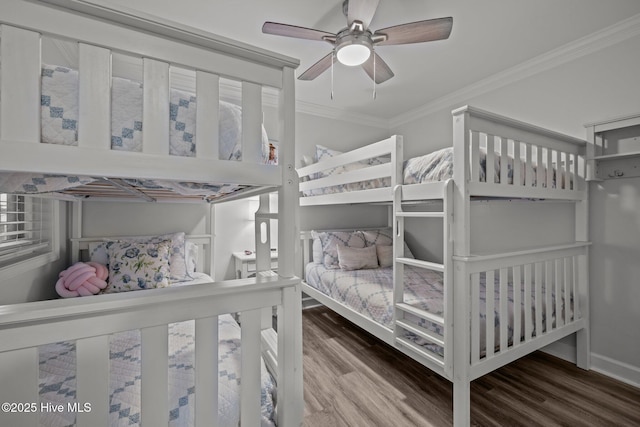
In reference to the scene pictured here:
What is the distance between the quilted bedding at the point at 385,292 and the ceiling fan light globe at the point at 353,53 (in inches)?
64.1

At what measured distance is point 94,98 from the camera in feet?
2.21

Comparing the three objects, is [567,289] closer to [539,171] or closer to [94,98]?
[539,171]

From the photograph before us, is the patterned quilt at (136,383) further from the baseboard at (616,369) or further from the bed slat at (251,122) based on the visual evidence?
the baseboard at (616,369)

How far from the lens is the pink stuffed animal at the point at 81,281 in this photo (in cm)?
185

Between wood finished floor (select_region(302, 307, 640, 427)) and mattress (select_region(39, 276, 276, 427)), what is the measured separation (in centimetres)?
75

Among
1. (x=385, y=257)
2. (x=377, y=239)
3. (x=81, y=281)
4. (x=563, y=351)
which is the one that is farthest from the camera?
(x=377, y=239)

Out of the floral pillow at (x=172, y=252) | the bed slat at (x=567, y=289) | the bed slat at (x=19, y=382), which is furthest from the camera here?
the floral pillow at (x=172, y=252)

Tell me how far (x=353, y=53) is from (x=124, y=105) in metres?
1.44

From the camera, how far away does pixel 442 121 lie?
3.26 meters

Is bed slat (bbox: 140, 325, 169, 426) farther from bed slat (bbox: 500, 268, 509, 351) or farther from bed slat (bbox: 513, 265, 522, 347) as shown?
bed slat (bbox: 513, 265, 522, 347)

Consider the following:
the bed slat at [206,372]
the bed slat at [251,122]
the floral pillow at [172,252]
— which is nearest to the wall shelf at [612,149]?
the bed slat at [251,122]

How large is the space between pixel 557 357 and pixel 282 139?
292cm

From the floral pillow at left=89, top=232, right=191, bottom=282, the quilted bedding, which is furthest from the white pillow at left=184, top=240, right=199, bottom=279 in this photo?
the quilted bedding

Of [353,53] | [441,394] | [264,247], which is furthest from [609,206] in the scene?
[264,247]
